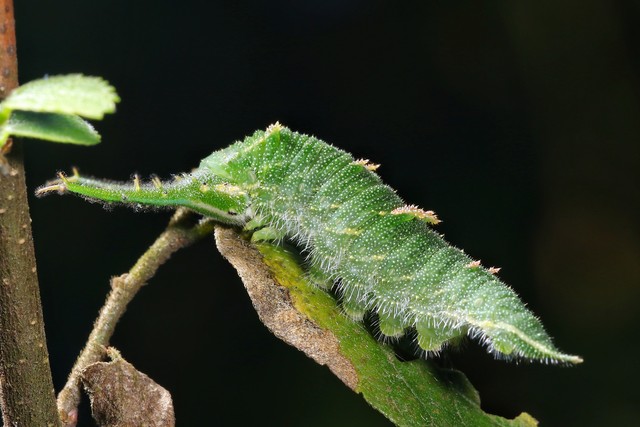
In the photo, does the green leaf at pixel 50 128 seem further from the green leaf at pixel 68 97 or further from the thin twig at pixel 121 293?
the thin twig at pixel 121 293

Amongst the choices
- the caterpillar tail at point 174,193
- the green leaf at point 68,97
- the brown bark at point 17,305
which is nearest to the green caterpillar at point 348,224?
the caterpillar tail at point 174,193

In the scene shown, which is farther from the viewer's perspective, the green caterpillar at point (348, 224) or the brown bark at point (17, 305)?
the green caterpillar at point (348, 224)

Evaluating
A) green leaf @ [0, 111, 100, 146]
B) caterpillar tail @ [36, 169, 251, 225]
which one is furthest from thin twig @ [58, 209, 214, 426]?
green leaf @ [0, 111, 100, 146]

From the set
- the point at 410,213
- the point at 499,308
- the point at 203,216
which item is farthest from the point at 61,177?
the point at 499,308

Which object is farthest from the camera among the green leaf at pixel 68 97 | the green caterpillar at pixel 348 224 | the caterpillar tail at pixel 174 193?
the green caterpillar at pixel 348 224

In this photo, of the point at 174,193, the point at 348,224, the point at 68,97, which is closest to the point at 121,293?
the point at 174,193

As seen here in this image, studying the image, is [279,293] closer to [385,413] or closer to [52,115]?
[385,413]

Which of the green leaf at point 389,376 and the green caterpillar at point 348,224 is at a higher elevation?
the green caterpillar at point 348,224
